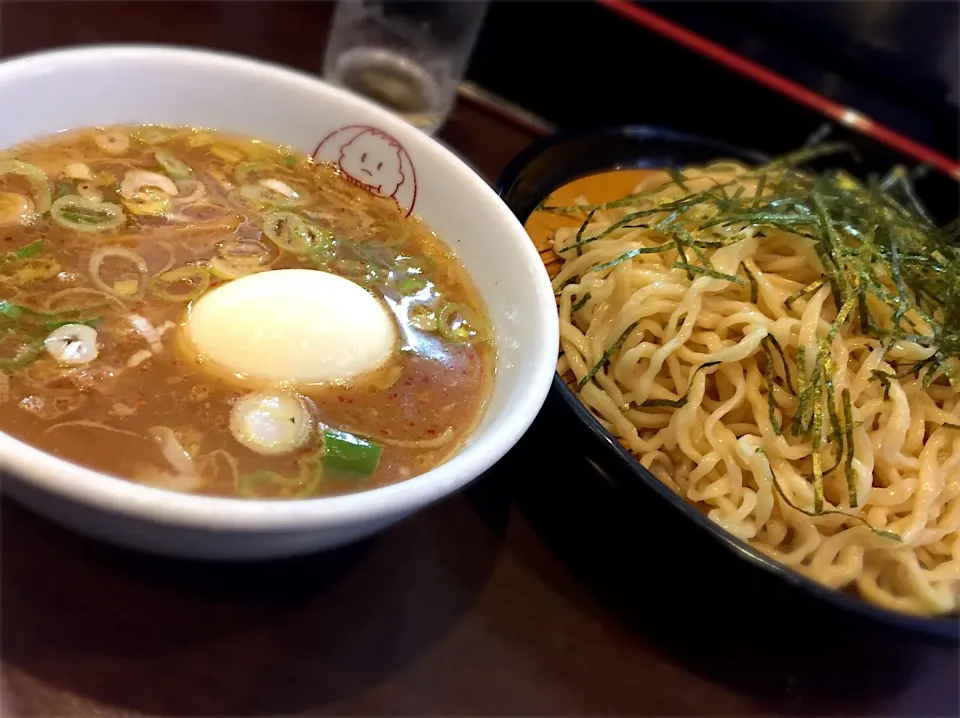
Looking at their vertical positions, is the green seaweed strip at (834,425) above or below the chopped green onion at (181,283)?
above

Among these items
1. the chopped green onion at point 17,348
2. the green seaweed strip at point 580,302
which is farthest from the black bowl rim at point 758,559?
the chopped green onion at point 17,348

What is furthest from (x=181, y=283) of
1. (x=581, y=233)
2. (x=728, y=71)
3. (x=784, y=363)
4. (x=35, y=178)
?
(x=728, y=71)

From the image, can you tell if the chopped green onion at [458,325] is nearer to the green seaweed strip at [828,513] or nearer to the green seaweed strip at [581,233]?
the green seaweed strip at [581,233]

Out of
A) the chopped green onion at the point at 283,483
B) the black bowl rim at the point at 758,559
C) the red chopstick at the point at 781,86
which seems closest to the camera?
the chopped green onion at the point at 283,483

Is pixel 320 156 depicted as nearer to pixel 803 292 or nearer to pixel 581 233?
pixel 581 233

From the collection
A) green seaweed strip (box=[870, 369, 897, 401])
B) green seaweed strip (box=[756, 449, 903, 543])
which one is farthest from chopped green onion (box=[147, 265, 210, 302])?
green seaweed strip (box=[870, 369, 897, 401])

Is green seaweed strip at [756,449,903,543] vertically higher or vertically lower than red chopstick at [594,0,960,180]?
lower

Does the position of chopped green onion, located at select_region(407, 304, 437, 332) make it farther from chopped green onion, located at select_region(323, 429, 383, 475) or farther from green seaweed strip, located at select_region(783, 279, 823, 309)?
green seaweed strip, located at select_region(783, 279, 823, 309)
